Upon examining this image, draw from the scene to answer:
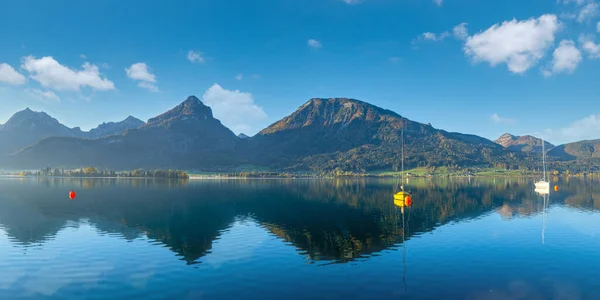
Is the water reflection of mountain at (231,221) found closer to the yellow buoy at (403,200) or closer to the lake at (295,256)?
the lake at (295,256)

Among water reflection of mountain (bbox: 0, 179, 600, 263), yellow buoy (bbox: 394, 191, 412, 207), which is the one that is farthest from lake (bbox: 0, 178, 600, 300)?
yellow buoy (bbox: 394, 191, 412, 207)

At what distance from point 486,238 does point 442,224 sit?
50.3ft

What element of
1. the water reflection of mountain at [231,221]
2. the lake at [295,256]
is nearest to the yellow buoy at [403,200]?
the water reflection of mountain at [231,221]

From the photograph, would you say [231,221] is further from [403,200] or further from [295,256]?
[403,200]

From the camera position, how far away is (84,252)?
5394cm

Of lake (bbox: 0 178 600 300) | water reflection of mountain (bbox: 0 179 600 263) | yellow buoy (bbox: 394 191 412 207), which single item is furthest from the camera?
yellow buoy (bbox: 394 191 412 207)

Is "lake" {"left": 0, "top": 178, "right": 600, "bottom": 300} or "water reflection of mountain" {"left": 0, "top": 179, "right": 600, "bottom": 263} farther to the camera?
"water reflection of mountain" {"left": 0, "top": 179, "right": 600, "bottom": 263}

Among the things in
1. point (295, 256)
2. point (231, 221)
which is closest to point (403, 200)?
point (231, 221)

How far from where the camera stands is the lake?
37.7m

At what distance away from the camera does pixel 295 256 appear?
52.1 meters

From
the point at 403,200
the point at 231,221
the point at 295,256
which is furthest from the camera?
the point at 403,200

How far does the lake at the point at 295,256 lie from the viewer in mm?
Result: 37688

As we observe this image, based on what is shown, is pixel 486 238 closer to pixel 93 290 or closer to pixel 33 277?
pixel 93 290

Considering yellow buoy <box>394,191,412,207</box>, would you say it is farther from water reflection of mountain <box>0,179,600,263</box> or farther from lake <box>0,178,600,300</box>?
lake <box>0,178,600,300</box>
